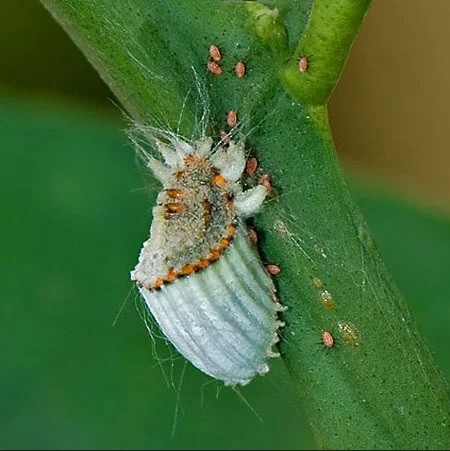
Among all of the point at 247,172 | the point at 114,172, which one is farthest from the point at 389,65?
the point at 247,172

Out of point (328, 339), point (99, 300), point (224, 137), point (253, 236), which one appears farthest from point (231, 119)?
point (99, 300)

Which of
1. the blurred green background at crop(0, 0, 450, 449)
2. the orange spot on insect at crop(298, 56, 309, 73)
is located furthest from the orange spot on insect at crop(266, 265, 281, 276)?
the blurred green background at crop(0, 0, 450, 449)

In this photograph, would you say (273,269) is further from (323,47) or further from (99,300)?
(99,300)

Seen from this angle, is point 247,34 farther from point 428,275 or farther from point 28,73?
point 28,73

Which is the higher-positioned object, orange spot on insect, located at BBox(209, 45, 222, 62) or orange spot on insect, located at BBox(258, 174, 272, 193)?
orange spot on insect, located at BBox(209, 45, 222, 62)

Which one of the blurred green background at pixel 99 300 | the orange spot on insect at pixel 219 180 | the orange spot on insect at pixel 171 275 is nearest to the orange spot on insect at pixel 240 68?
the orange spot on insect at pixel 219 180

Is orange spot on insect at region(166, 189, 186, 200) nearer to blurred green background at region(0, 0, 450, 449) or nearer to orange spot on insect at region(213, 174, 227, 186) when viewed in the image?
orange spot on insect at region(213, 174, 227, 186)

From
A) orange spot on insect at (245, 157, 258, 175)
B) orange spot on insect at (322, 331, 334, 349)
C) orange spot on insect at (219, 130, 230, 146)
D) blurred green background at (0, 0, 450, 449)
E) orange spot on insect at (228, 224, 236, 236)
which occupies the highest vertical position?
orange spot on insect at (219, 130, 230, 146)

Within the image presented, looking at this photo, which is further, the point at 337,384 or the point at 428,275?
the point at 428,275
